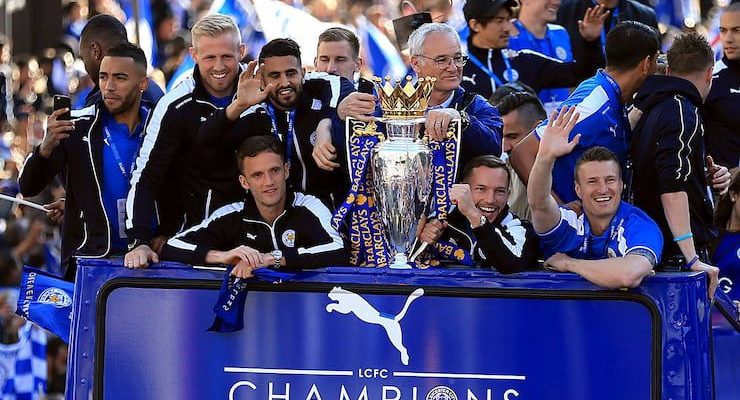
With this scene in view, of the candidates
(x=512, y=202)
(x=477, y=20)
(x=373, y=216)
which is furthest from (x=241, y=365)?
(x=477, y=20)

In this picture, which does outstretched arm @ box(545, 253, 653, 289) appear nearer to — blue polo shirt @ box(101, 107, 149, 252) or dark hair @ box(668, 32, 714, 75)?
dark hair @ box(668, 32, 714, 75)

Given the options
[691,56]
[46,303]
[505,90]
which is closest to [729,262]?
[691,56]

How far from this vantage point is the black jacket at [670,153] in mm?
6906

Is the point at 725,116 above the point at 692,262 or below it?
above

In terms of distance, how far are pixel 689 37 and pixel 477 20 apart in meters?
2.19

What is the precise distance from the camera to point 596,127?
718 centimetres

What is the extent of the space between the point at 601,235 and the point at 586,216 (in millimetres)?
109

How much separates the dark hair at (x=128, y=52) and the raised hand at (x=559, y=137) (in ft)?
7.35

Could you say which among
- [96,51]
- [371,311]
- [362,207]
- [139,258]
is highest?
[96,51]

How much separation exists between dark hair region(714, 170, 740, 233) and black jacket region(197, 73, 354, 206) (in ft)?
6.76

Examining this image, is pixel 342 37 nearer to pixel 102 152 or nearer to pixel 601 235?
pixel 102 152

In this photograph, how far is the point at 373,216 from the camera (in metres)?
6.88

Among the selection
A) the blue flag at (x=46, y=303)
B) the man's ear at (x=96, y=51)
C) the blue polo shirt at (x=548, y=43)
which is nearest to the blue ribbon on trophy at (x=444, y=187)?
the blue flag at (x=46, y=303)

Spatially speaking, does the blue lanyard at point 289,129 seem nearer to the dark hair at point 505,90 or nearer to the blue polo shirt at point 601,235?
the blue polo shirt at point 601,235
